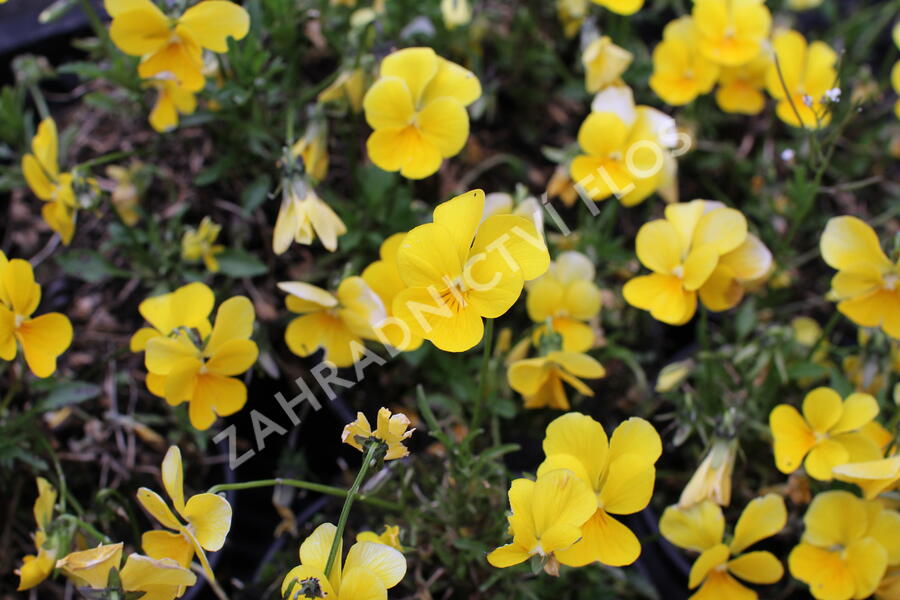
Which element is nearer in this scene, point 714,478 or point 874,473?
point 874,473

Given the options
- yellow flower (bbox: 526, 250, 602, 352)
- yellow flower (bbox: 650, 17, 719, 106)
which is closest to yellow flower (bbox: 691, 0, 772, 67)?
yellow flower (bbox: 650, 17, 719, 106)

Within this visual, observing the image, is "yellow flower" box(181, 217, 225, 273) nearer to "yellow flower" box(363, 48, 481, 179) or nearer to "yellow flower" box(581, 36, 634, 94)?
"yellow flower" box(363, 48, 481, 179)

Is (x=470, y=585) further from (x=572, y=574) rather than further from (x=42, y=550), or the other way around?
(x=42, y=550)

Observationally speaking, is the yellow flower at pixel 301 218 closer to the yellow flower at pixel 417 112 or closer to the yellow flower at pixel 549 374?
the yellow flower at pixel 417 112

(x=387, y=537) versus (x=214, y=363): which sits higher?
(x=214, y=363)

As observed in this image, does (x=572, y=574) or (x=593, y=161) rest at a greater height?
(x=593, y=161)

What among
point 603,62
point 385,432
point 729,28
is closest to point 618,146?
point 603,62

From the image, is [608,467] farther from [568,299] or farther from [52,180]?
[52,180]

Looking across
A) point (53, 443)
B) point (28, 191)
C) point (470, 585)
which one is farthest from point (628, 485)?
point (28, 191)

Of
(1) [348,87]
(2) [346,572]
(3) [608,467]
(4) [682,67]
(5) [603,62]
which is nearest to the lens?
(2) [346,572]
